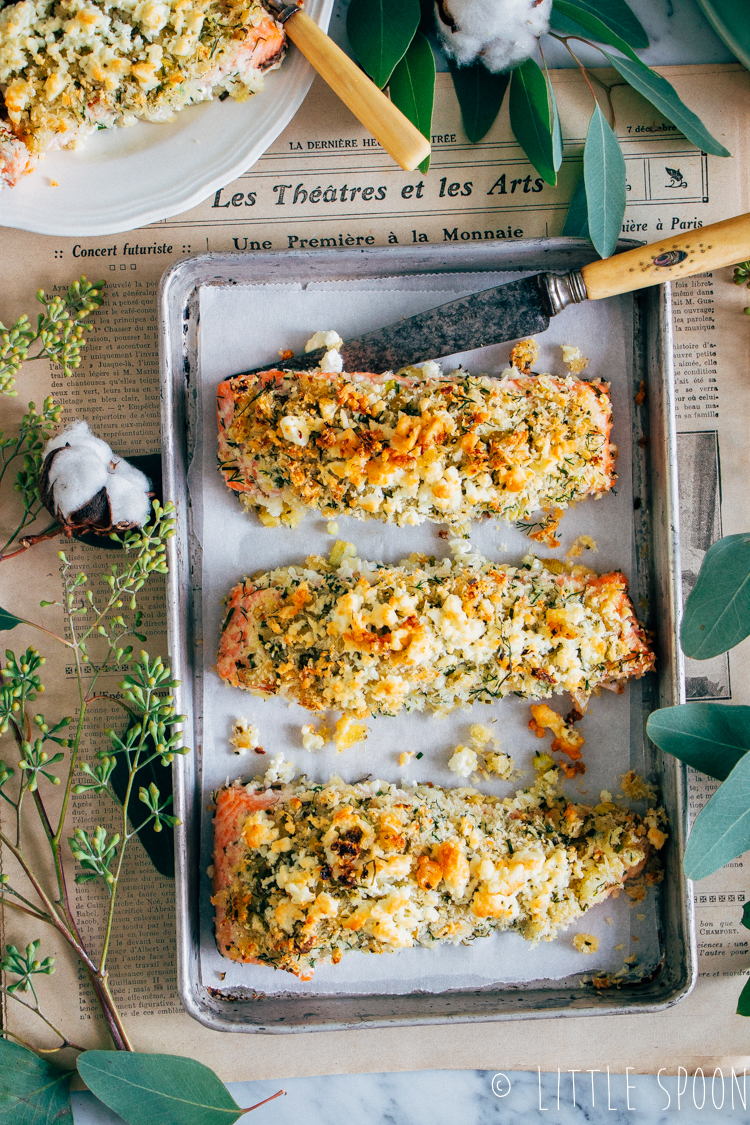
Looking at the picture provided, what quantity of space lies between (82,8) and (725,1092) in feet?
11.2

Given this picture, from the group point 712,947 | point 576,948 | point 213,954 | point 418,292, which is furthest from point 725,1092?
point 418,292

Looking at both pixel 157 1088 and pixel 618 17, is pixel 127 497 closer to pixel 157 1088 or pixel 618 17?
pixel 157 1088

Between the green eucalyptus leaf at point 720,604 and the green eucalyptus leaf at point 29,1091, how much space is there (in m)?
2.04

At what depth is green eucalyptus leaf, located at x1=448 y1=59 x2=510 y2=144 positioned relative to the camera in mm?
2117

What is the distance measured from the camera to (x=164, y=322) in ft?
6.49

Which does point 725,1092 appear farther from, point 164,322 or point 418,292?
point 164,322

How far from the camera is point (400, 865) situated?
1873 millimetres

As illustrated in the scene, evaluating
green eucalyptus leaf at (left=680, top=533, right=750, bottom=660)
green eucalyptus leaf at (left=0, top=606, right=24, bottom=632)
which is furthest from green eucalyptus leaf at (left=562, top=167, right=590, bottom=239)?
green eucalyptus leaf at (left=0, top=606, right=24, bottom=632)

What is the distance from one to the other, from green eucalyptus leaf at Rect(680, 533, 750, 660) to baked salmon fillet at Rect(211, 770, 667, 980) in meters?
0.49

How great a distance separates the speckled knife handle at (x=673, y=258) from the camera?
6.24 feet

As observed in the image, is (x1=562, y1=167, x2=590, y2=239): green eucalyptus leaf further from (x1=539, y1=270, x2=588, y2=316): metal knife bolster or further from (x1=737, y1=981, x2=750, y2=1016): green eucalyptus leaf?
(x1=737, y1=981, x2=750, y2=1016): green eucalyptus leaf

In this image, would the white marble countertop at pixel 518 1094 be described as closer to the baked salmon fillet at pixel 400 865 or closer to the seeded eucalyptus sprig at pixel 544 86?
the seeded eucalyptus sprig at pixel 544 86

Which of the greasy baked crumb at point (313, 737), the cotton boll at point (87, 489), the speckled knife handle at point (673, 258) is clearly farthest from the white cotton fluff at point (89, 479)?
the speckled knife handle at point (673, 258)

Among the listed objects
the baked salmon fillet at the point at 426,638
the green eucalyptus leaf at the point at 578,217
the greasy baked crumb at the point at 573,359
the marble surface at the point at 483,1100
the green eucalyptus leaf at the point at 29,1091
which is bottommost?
the marble surface at the point at 483,1100
